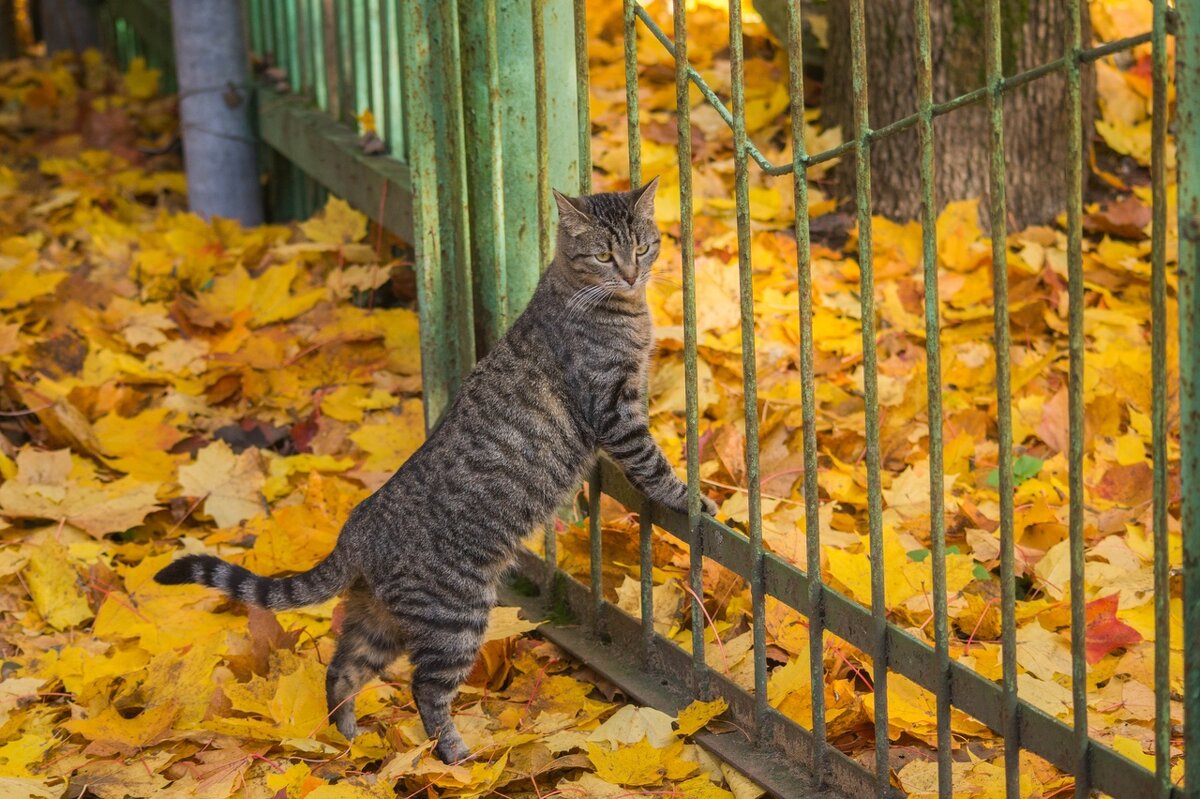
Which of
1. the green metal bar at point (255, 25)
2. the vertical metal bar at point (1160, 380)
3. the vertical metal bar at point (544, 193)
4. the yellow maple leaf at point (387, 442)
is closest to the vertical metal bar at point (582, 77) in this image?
the vertical metal bar at point (544, 193)

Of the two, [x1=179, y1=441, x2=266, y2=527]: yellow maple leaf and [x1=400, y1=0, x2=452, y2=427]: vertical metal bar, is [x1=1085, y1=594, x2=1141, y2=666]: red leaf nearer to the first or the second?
[x1=400, y1=0, x2=452, y2=427]: vertical metal bar

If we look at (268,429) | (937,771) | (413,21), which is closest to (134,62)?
(268,429)

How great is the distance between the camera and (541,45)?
3.43 meters

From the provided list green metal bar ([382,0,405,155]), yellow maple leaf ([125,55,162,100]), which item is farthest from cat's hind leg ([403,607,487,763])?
yellow maple leaf ([125,55,162,100])

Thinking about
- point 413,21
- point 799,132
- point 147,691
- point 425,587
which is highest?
point 413,21

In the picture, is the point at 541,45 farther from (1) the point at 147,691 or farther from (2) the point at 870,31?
(2) the point at 870,31

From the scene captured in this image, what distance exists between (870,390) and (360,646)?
148 cm

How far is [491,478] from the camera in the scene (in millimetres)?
3377

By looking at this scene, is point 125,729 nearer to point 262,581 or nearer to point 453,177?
point 262,581

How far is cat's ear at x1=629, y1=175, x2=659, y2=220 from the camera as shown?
133 inches

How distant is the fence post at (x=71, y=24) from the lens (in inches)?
403

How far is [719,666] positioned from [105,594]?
1.68m

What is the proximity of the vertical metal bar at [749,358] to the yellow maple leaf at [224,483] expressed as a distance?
6.09 ft

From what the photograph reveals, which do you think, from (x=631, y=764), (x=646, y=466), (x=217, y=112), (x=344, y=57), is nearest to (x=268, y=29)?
(x=217, y=112)
